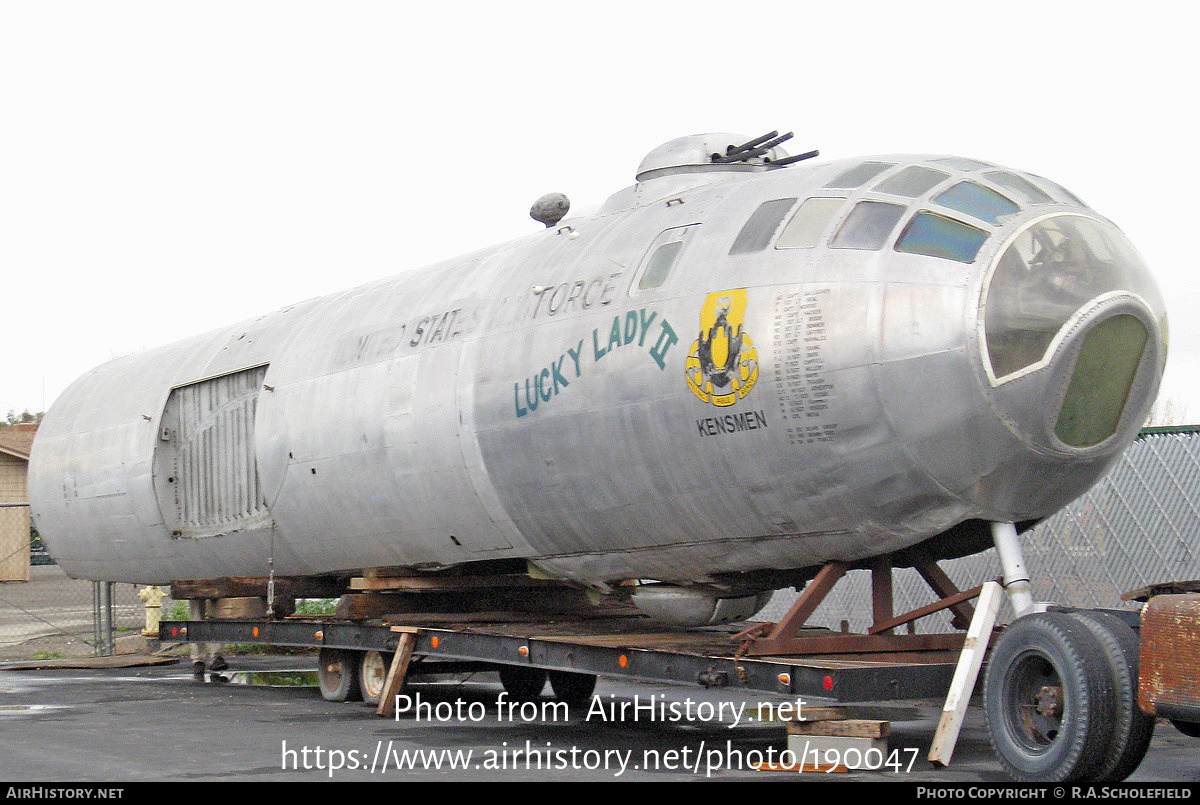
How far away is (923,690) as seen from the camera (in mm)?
8656

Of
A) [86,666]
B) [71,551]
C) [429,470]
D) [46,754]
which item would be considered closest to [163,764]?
[46,754]

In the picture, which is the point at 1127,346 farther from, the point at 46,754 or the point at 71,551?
the point at 71,551

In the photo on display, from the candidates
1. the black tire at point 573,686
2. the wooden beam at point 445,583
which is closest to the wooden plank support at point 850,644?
the wooden beam at point 445,583

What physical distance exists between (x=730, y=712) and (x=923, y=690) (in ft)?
16.8

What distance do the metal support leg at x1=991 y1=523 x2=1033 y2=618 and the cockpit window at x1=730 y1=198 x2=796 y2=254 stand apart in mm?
2527

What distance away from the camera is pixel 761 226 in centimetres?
963

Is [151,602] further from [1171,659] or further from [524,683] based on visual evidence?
[1171,659]

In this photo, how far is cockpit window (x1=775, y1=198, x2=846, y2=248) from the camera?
30.3ft

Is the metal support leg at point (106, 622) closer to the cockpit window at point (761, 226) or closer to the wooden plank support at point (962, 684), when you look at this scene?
the cockpit window at point (761, 226)

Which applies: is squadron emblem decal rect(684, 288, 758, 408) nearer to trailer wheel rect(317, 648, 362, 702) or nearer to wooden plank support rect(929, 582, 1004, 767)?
wooden plank support rect(929, 582, 1004, 767)

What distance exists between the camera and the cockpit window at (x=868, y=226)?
8.95 metres

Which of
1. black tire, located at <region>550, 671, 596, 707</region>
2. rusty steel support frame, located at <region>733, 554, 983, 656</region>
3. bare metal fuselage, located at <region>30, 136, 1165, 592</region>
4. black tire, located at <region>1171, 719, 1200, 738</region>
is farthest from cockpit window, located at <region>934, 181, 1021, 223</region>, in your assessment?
black tire, located at <region>550, 671, 596, 707</region>
